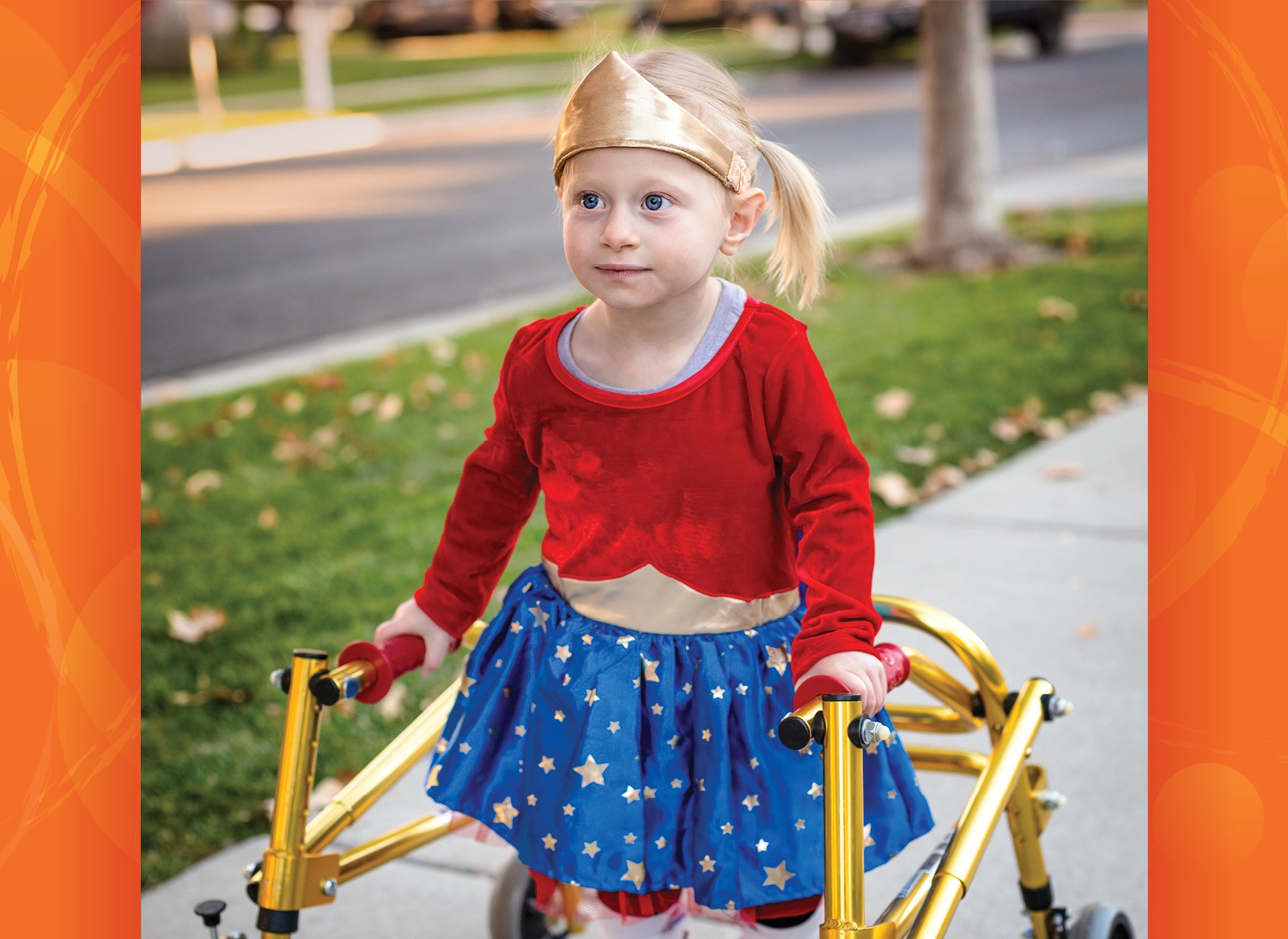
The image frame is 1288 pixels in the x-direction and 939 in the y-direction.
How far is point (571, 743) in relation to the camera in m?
1.91

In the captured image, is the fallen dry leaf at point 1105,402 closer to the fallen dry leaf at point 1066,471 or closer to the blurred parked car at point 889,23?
the fallen dry leaf at point 1066,471

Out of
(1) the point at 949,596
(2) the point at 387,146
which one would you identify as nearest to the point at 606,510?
(1) the point at 949,596

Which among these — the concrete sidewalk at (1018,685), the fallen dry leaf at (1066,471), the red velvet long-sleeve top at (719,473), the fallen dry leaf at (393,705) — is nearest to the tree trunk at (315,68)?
the fallen dry leaf at (1066,471)

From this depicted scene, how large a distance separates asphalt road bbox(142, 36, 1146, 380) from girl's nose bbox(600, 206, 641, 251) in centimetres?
314

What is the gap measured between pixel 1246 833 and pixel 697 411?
82 centimetres

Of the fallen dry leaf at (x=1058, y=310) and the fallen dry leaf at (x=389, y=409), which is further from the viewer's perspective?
the fallen dry leaf at (x=1058, y=310)

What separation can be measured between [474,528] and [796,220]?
606 millimetres

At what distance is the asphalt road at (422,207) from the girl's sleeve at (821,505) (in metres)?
3.16

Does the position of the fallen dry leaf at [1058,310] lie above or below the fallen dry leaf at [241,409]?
above

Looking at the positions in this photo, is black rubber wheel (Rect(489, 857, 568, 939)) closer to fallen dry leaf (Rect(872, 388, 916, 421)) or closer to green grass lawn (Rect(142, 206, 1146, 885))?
green grass lawn (Rect(142, 206, 1146, 885))

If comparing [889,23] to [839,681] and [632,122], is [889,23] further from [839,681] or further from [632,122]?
[839,681]

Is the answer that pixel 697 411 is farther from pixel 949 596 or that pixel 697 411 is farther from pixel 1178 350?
pixel 949 596

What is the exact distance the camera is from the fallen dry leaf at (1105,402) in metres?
5.67

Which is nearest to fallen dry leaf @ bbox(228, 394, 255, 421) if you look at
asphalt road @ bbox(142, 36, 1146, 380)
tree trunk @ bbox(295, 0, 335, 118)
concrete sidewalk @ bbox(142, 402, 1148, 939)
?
asphalt road @ bbox(142, 36, 1146, 380)
